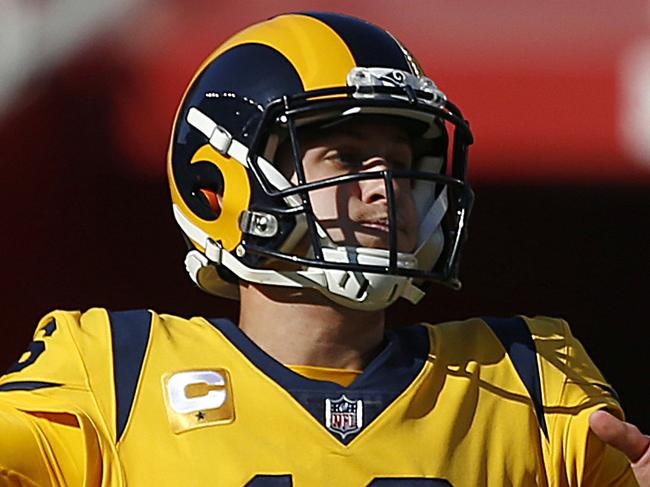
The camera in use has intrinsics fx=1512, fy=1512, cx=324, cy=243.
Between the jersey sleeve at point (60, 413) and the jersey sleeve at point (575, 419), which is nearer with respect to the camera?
the jersey sleeve at point (60, 413)

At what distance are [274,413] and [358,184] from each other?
262mm

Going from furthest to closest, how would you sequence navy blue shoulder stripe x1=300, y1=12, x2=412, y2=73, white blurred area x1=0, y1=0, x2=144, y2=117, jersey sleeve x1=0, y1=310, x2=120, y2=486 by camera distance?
white blurred area x1=0, y1=0, x2=144, y2=117
navy blue shoulder stripe x1=300, y1=12, x2=412, y2=73
jersey sleeve x1=0, y1=310, x2=120, y2=486

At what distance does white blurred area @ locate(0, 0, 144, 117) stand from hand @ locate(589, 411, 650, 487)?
1222 millimetres

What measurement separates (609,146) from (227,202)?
102 cm

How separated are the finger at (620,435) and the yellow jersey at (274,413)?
84 millimetres

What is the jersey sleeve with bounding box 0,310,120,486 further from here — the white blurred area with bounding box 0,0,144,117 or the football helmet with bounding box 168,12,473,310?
the white blurred area with bounding box 0,0,144,117

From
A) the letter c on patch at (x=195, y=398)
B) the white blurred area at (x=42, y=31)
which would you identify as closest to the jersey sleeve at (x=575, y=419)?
the letter c on patch at (x=195, y=398)

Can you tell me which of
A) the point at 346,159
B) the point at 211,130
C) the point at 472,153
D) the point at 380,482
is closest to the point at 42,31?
the point at 472,153

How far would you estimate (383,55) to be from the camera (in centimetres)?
169

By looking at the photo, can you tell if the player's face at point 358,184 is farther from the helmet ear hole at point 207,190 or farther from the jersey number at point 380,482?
the jersey number at point 380,482

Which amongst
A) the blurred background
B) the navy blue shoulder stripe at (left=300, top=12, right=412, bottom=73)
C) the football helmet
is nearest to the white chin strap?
the football helmet

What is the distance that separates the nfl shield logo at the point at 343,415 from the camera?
1.57 m

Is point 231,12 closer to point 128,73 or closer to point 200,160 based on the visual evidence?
point 128,73

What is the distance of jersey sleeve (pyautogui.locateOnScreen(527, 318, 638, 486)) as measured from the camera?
160cm
